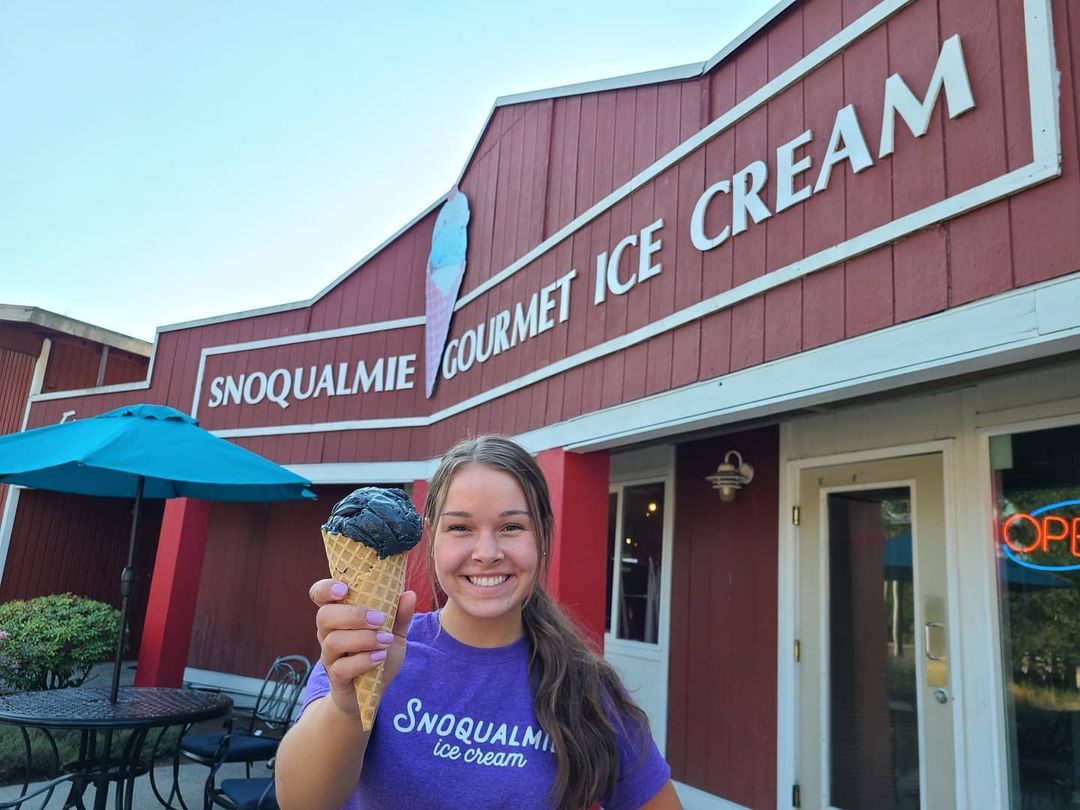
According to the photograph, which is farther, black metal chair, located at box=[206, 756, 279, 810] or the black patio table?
black metal chair, located at box=[206, 756, 279, 810]

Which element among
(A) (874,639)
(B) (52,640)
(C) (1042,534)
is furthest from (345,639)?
(B) (52,640)

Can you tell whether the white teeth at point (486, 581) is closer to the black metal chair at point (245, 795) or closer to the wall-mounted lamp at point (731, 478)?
the black metal chair at point (245, 795)

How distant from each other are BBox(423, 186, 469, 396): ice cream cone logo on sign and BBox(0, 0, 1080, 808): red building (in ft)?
0.20

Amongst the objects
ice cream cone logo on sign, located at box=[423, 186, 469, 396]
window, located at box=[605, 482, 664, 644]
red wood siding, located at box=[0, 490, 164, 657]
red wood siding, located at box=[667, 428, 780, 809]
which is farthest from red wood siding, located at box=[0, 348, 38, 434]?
red wood siding, located at box=[667, 428, 780, 809]

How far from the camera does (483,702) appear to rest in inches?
47.3

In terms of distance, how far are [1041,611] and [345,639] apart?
331 centimetres

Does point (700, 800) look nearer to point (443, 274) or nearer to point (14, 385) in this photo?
point (443, 274)

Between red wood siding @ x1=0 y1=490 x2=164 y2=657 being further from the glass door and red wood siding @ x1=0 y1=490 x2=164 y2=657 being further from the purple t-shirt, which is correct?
the purple t-shirt

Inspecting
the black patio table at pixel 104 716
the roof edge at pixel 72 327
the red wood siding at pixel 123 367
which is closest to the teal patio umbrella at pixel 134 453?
the black patio table at pixel 104 716

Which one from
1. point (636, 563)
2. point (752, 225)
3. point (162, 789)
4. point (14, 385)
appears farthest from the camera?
point (14, 385)

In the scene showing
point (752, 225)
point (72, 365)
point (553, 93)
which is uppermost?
point (553, 93)

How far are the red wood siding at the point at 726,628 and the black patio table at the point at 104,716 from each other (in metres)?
2.96

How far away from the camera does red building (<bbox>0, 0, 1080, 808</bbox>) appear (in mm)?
2381

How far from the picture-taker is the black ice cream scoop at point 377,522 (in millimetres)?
1009
